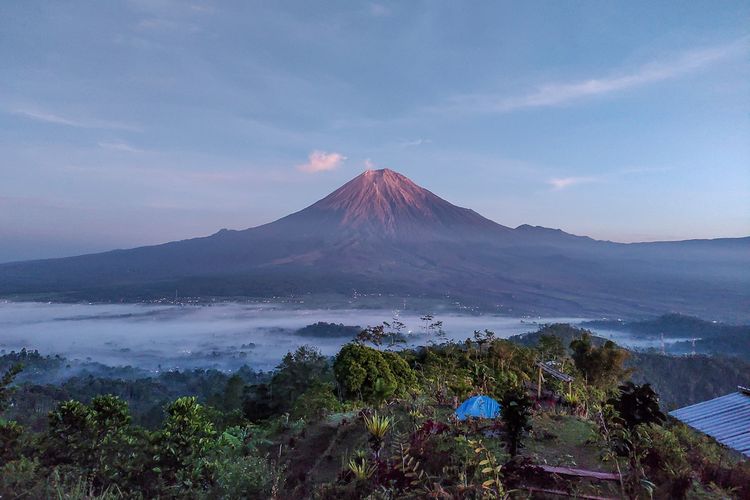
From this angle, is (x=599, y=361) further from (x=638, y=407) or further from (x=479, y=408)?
(x=638, y=407)

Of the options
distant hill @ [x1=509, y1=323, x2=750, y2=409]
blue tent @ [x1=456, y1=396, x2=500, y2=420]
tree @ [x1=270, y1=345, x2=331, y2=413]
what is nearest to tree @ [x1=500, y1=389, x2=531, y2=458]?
blue tent @ [x1=456, y1=396, x2=500, y2=420]

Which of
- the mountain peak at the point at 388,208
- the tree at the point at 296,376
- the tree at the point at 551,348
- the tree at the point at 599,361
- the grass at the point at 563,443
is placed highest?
the mountain peak at the point at 388,208

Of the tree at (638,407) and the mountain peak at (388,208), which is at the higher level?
the mountain peak at (388,208)

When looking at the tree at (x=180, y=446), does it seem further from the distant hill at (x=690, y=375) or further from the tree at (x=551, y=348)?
the distant hill at (x=690, y=375)

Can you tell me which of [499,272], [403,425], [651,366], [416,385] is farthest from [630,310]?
[403,425]

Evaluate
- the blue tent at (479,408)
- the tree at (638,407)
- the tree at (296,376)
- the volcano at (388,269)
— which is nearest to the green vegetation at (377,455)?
the tree at (638,407)
